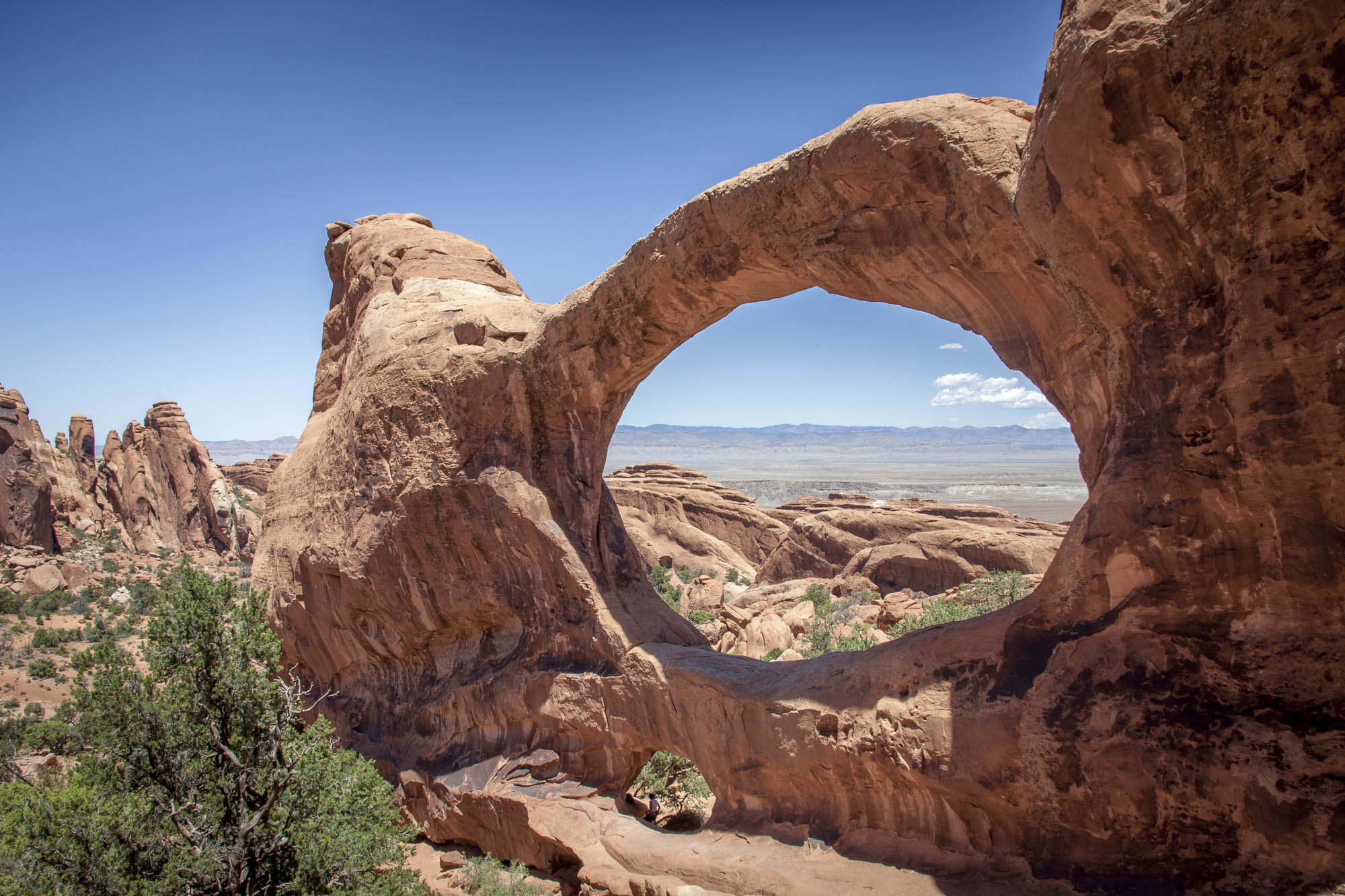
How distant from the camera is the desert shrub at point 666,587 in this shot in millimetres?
22855

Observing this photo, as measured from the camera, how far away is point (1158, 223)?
13.1 feet

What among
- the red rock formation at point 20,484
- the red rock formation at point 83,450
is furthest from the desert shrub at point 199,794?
the red rock formation at point 83,450

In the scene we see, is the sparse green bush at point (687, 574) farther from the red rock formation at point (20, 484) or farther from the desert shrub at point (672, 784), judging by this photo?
the red rock formation at point (20, 484)

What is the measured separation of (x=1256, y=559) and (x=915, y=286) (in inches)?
128

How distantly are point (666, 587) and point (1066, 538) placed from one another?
20.2 m

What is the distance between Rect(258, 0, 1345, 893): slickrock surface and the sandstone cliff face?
1622 inches

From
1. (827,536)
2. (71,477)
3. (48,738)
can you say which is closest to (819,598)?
(827,536)

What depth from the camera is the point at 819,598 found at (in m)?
19.1

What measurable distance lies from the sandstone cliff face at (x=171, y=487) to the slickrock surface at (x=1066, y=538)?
41.2 m

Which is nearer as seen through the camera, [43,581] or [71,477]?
[43,581]

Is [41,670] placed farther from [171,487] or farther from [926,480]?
[926,480]

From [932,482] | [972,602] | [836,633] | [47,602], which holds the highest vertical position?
[972,602]

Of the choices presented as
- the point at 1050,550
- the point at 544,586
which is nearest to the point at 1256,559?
the point at 544,586

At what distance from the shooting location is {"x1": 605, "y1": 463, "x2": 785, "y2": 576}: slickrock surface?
30.9 meters
